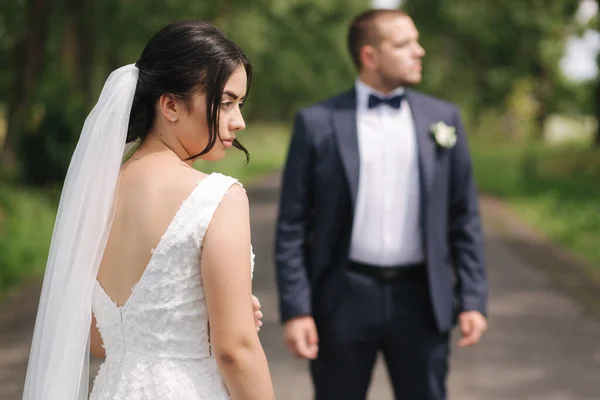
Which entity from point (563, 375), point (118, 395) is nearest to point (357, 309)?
point (118, 395)

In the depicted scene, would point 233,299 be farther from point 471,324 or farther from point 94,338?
point 471,324

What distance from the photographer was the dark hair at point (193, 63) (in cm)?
252

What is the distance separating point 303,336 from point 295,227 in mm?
458

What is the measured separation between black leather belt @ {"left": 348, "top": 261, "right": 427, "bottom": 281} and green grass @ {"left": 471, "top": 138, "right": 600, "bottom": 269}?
32.1 feet

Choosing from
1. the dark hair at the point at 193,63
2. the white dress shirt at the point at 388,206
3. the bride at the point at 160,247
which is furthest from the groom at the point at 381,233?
the dark hair at the point at 193,63

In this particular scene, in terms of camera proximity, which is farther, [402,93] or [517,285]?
[517,285]

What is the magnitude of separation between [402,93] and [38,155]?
52.2ft

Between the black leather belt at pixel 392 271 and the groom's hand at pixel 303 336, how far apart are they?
0.98 feet

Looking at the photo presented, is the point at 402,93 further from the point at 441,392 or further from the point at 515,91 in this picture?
the point at 515,91

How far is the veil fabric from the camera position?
2668mm

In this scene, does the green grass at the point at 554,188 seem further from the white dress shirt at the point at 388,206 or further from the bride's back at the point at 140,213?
the bride's back at the point at 140,213

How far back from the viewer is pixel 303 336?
14.2 ft

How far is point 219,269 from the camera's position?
7.93 ft

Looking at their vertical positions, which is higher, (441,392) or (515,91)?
(441,392)
